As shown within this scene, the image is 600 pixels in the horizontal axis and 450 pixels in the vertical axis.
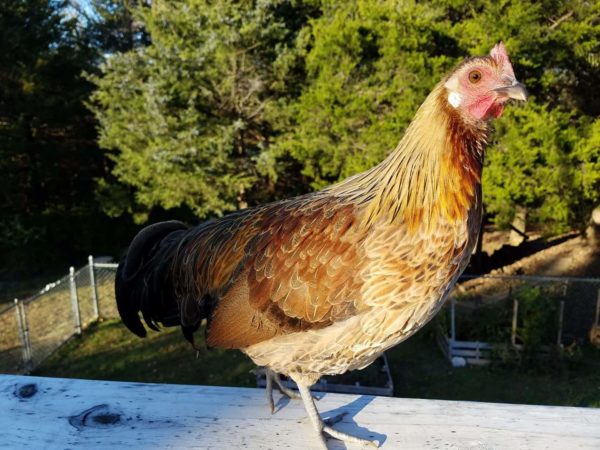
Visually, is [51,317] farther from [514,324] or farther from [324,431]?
[324,431]

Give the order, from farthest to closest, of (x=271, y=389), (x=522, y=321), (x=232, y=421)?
(x=522, y=321), (x=271, y=389), (x=232, y=421)

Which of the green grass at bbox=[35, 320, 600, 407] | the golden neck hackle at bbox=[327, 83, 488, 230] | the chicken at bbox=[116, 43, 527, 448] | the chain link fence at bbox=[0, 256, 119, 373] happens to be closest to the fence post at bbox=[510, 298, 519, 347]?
the green grass at bbox=[35, 320, 600, 407]

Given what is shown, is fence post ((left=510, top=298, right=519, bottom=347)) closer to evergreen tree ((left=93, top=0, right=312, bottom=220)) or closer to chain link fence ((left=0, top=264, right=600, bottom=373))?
chain link fence ((left=0, top=264, right=600, bottom=373))

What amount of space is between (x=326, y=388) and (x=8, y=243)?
10130 mm

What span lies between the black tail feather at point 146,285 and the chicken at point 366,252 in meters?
0.37

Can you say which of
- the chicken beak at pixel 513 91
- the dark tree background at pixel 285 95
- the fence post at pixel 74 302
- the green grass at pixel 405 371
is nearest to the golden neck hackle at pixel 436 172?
the chicken beak at pixel 513 91

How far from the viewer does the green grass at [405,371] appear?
6.16 meters

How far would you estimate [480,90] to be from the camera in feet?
5.02

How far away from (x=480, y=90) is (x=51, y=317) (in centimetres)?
980

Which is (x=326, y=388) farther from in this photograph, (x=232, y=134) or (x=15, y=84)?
(x=15, y=84)

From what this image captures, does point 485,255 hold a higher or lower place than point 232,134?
lower

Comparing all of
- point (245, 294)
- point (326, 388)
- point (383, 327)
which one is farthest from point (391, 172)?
point (326, 388)

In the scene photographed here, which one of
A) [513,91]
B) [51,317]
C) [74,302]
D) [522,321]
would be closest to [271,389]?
[513,91]

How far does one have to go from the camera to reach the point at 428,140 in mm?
1582
